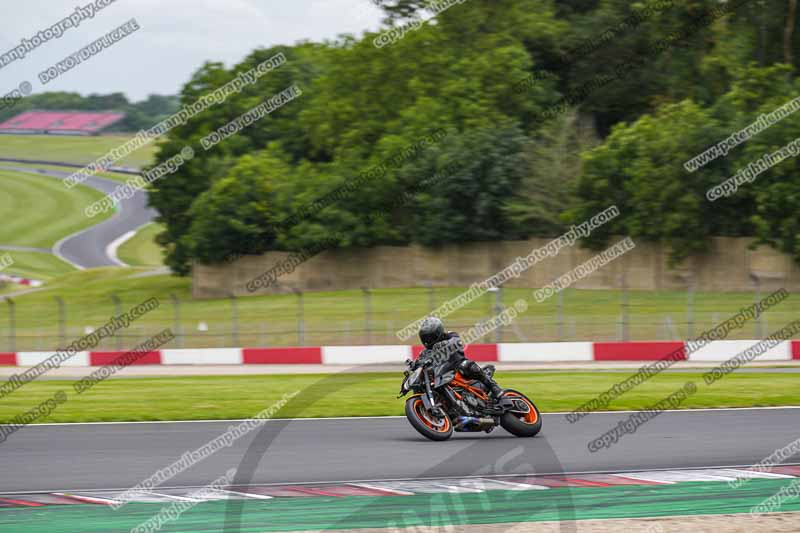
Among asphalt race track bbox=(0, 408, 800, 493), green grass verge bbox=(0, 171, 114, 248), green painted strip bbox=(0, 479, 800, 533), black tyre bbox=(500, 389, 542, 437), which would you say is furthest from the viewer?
green grass verge bbox=(0, 171, 114, 248)

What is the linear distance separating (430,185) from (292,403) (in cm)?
2763

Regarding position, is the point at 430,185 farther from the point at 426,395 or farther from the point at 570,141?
the point at 426,395

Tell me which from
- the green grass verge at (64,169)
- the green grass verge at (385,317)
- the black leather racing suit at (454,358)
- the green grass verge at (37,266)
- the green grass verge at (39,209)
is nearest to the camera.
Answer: the black leather racing suit at (454,358)

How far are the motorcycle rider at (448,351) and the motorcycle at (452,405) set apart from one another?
0.07 m

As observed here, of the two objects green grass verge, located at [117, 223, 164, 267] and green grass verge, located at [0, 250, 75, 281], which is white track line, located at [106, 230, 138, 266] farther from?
green grass verge, located at [0, 250, 75, 281]

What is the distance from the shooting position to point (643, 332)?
29031mm

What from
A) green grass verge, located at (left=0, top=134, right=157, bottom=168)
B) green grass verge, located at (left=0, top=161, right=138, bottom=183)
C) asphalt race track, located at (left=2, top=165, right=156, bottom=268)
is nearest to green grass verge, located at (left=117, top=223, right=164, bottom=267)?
asphalt race track, located at (left=2, top=165, right=156, bottom=268)

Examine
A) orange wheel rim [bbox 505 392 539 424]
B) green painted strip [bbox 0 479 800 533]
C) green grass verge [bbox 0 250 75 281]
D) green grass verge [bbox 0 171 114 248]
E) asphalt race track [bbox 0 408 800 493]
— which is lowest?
green painted strip [bbox 0 479 800 533]

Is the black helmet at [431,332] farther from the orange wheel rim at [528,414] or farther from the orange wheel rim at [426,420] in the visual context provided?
the orange wheel rim at [528,414]

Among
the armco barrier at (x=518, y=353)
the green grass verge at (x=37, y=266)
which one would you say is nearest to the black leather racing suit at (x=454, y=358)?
the armco barrier at (x=518, y=353)

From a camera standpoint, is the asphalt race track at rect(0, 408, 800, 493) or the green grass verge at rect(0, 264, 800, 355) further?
the green grass verge at rect(0, 264, 800, 355)

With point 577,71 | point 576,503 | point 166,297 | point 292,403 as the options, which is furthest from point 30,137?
point 576,503

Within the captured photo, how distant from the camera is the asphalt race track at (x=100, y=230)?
3243 inches

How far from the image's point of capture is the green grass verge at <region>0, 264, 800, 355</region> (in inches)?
1142
